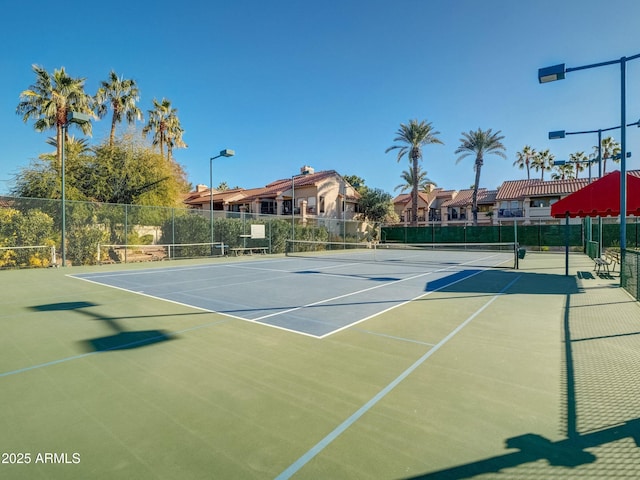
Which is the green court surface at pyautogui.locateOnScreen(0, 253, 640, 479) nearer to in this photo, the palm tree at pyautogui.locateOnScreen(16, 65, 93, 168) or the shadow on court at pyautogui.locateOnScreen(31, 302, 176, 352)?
the shadow on court at pyautogui.locateOnScreen(31, 302, 176, 352)

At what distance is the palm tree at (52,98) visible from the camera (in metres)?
25.0

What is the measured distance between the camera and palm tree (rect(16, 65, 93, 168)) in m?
25.0

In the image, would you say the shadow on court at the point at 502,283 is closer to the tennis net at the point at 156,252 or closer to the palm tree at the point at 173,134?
the tennis net at the point at 156,252

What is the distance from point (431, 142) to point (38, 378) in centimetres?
4375

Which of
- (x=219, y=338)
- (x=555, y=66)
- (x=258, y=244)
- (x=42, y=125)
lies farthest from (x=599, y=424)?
(x=42, y=125)

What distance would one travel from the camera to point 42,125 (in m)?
26.4

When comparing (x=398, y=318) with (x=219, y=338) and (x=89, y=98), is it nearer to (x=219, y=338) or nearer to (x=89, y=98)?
(x=219, y=338)

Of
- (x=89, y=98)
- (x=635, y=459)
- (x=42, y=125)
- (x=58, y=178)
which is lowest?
(x=635, y=459)

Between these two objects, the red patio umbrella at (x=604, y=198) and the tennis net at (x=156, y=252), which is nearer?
the red patio umbrella at (x=604, y=198)

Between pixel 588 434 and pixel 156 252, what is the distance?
73.9 feet

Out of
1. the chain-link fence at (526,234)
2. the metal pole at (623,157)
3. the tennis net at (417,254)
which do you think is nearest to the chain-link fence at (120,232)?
the tennis net at (417,254)

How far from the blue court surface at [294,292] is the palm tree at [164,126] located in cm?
2701

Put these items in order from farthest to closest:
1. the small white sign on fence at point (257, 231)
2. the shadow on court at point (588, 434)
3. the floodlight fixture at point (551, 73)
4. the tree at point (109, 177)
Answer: the small white sign on fence at point (257, 231)
the tree at point (109, 177)
the floodlight fixture at point (551, 73)
the shadow on court at point (588, 434)

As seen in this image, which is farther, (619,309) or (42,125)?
(42,125)
